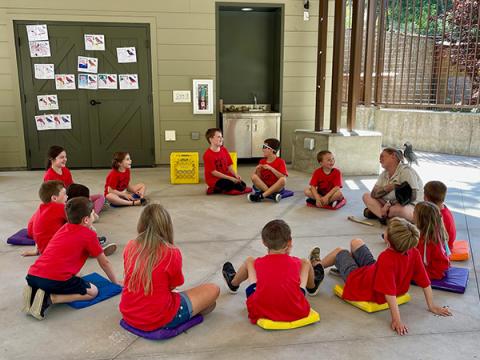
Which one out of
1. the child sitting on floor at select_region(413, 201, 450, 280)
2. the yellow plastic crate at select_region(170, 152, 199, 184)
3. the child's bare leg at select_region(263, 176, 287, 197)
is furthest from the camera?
the yellow plastic crate at select_region(170, 152, 199, 184)

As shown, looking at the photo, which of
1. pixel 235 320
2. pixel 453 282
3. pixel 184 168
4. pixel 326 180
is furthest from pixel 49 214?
pixel 184 168

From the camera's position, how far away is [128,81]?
795cm

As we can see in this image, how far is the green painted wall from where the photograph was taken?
298 inches

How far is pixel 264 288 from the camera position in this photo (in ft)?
8.78

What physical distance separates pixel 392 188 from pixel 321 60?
3.63 metres

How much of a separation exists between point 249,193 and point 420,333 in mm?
3677

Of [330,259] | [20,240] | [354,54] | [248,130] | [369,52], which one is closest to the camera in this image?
[330,259]

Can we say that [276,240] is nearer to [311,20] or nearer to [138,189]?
[138,189]

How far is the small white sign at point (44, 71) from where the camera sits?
7.70 m

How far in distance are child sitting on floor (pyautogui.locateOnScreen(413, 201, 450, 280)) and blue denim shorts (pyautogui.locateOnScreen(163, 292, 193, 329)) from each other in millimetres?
1620

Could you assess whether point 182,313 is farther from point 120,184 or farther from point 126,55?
point 126,55

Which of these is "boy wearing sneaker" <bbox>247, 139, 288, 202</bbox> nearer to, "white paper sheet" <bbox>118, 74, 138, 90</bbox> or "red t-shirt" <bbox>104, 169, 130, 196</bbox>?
"red t-shirt" <bbox>104, 169, 130, 196</bbox>

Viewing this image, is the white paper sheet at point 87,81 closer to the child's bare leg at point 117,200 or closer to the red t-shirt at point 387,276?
the child's bare leg at point 117,200

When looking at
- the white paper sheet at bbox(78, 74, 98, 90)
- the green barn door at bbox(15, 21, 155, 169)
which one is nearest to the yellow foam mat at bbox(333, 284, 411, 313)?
the green barn door at bbox(15, 21, 155, 169)
